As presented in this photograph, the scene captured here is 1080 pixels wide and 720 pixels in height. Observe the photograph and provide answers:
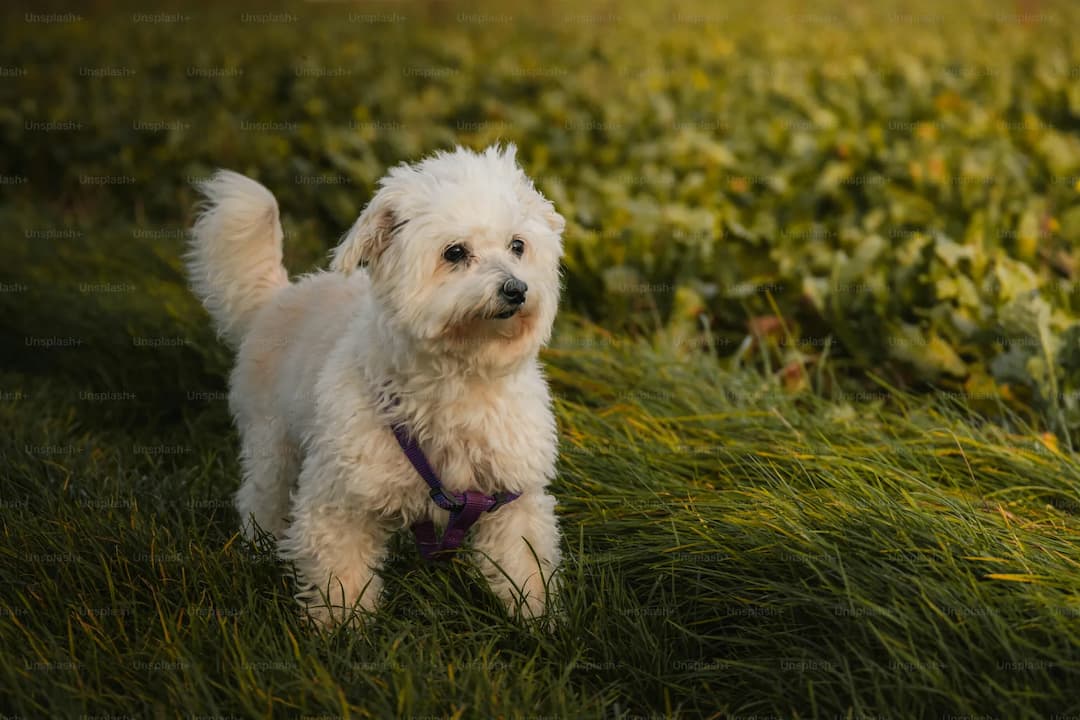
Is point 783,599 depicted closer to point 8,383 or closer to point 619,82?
point 8,383

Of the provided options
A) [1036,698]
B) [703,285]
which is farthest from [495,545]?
[703,285]

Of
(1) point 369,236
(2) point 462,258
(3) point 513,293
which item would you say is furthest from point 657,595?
(1) point 369,236

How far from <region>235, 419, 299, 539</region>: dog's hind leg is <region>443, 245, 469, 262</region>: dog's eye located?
43.5 inches

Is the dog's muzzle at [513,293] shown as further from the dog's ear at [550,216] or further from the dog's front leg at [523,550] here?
the dog's front leg at [523,550]

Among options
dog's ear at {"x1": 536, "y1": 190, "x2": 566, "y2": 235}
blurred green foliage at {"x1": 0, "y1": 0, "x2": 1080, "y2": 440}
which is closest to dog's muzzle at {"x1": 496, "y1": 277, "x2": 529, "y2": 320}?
dog's ear at {"x1": 536, "y1": 190, "x2": 566, "y2": 235}

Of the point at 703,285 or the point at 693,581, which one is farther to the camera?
the point at 703,285

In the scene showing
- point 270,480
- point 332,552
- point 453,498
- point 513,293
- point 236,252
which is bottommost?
point 270,480

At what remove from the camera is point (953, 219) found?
6949 millimetres

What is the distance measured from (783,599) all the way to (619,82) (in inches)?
330

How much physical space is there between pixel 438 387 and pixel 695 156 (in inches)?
208

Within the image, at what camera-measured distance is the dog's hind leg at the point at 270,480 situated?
404 cm

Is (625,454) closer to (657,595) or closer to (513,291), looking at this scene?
(657,595)

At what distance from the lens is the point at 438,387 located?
3.46 m

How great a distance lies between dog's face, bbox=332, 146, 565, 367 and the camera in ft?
10.6
